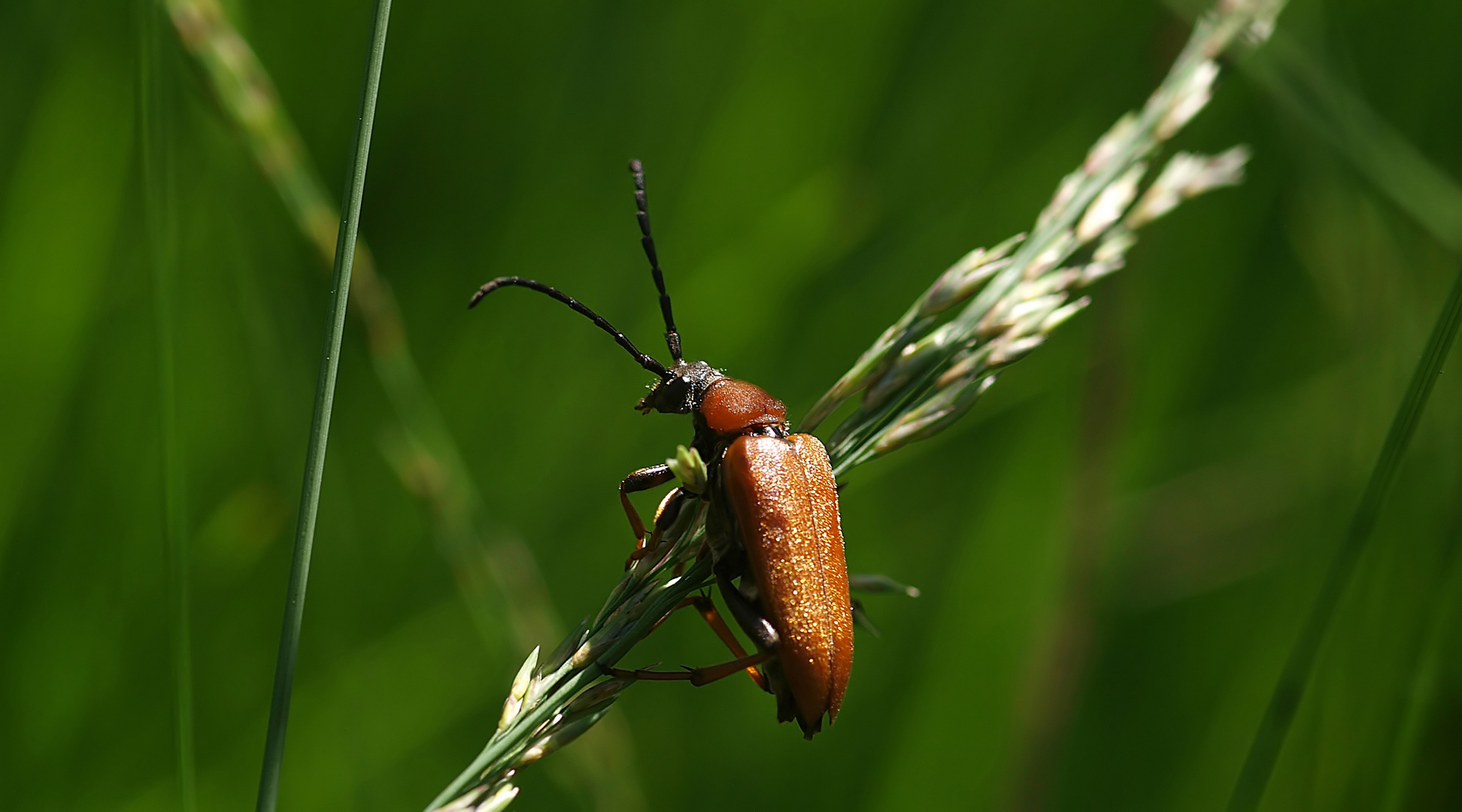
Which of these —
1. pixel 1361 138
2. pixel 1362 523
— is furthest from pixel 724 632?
pixel 1361 138

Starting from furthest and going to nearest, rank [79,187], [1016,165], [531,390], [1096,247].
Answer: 1. [1016,165]
2. [531,390]
3. [79,187]
4. [1096,247]

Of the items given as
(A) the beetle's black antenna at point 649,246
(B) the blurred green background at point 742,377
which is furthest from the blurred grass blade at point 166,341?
(A) the beetle's black antenna at point 649,246

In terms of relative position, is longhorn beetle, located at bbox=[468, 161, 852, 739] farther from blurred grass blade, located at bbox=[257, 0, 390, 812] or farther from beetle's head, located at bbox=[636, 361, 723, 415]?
blurred grass blade, located at bbox=[257, 0, 390, 812]

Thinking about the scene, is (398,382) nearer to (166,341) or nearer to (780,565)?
(166,341)

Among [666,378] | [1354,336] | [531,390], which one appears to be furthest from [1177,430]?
[531,390]

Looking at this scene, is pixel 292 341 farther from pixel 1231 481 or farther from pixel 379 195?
pixel 1231 481

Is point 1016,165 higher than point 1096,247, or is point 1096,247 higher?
point 1016,165

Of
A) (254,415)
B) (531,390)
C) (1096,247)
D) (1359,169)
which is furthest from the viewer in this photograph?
(531,390)

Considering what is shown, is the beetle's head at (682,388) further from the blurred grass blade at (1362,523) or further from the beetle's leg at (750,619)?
the blurred grass blade at (1362,523)
